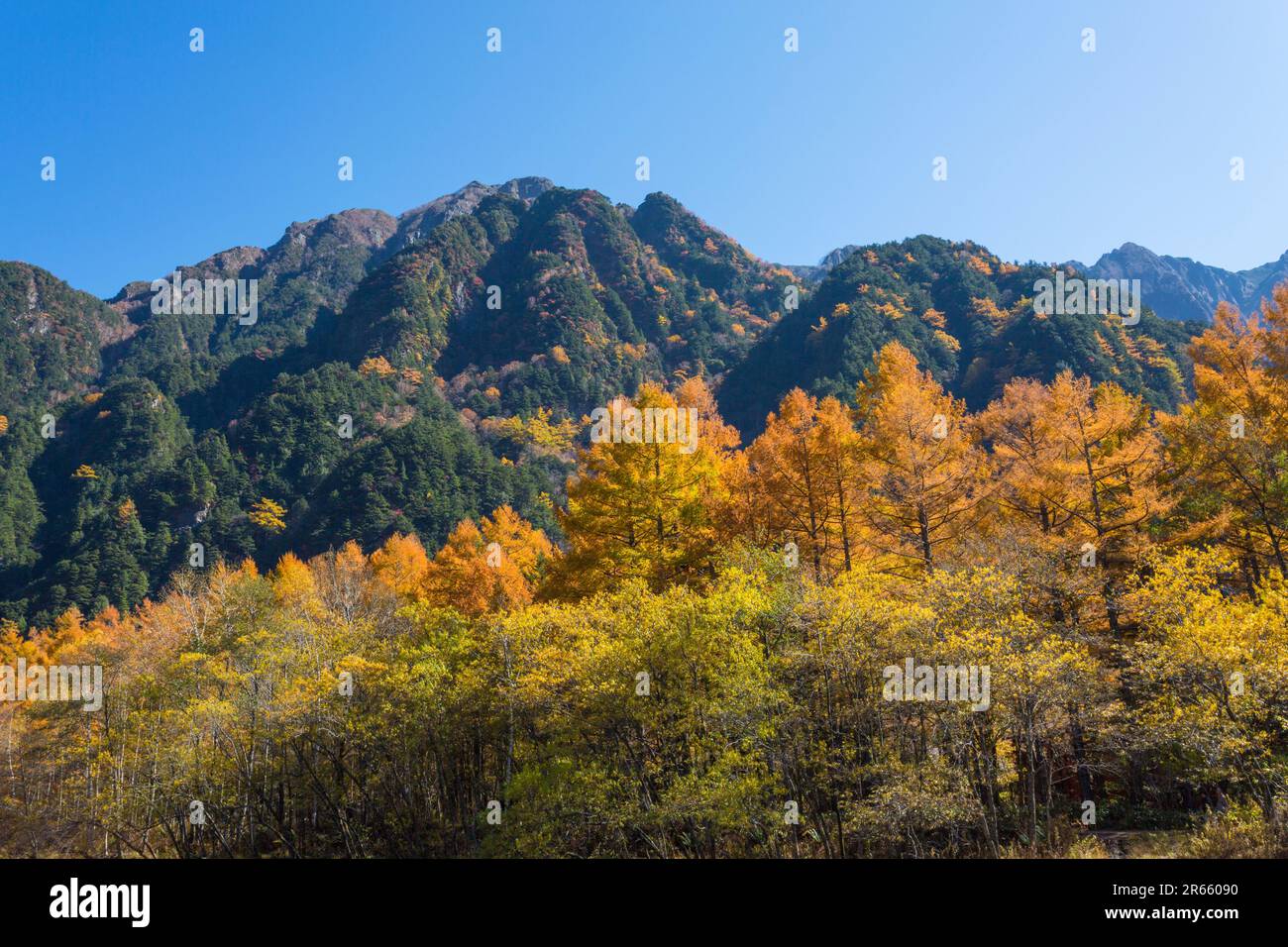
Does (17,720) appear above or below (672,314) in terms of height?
below

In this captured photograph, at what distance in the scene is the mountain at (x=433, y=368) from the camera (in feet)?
254

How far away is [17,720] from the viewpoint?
28406 mm

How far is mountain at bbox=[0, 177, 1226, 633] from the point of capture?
77375 mm

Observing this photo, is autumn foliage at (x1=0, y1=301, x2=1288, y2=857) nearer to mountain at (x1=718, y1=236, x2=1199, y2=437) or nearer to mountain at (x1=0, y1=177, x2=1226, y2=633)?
mountain at (x1=0, y1=177, x2=1226, y2=633)

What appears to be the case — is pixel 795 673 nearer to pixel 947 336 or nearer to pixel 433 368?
pixel 947 336

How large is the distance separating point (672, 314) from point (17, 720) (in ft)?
468

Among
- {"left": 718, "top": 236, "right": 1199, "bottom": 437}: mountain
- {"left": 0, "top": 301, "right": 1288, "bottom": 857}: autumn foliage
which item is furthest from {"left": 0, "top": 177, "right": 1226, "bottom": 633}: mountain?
{"left": 0, "top": 301, "right": 1288, "bottom": 857}: autumn foliage

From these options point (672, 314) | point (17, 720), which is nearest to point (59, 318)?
point (672, 314)

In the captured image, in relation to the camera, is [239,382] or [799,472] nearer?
[799,472]

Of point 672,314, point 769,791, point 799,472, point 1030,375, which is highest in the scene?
point 672,314

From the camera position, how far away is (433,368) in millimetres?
136750
